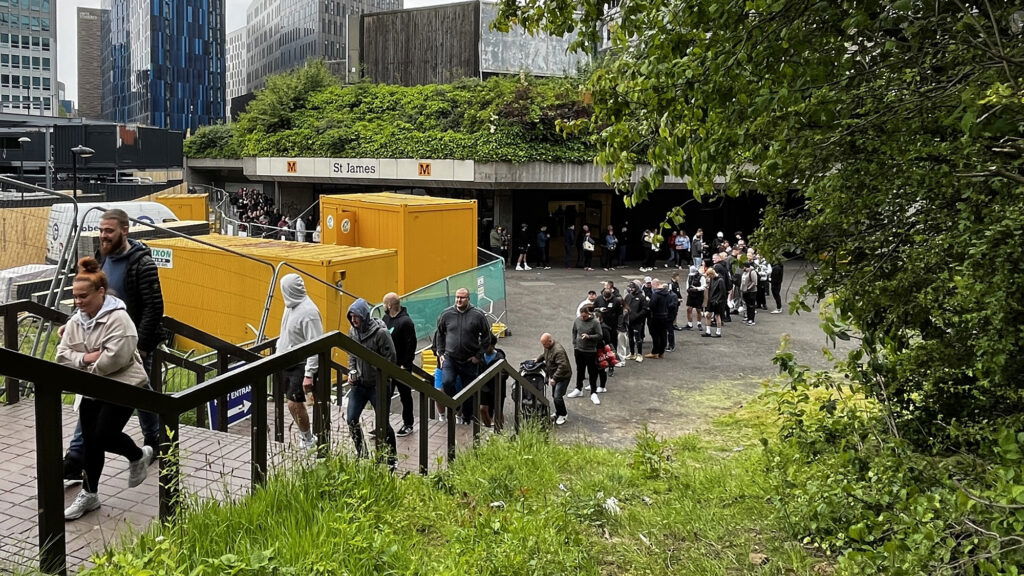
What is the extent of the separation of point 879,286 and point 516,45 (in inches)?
1434

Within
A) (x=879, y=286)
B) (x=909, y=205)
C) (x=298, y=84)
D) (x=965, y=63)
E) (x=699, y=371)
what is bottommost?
(x=699, y=371)

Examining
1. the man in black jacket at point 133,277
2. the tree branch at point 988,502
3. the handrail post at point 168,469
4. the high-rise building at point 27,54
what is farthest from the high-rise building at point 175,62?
the tree branch at point 988,502

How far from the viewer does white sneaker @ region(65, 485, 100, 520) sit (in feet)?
14.3

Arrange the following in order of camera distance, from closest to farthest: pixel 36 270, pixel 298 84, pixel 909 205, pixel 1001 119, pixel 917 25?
pixel 1001 119, pixel 917 25, pixel 909 205, pixel 36 270, pixel 298 84

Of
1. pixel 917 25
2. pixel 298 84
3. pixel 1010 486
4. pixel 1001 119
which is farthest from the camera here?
pixel 298 84

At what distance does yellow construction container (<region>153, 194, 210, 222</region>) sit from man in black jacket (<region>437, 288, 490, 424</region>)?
19023 mm

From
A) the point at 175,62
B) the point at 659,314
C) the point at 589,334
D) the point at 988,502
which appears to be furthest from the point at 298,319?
the point at 175,62

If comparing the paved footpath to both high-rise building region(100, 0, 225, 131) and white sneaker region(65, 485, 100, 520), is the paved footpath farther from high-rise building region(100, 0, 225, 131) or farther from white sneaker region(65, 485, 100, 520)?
high-rise building region(100, 0, 225, 131)

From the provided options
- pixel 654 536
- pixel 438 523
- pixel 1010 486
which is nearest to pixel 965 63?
pixel 1010 486

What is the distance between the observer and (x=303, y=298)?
748 cm

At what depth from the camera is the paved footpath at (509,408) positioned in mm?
4332

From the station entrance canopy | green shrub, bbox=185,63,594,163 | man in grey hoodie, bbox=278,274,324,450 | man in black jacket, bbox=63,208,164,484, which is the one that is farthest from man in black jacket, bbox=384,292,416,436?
the station entrance canopy

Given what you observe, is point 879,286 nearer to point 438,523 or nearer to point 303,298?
point 438,523

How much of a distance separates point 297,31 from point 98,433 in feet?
476
